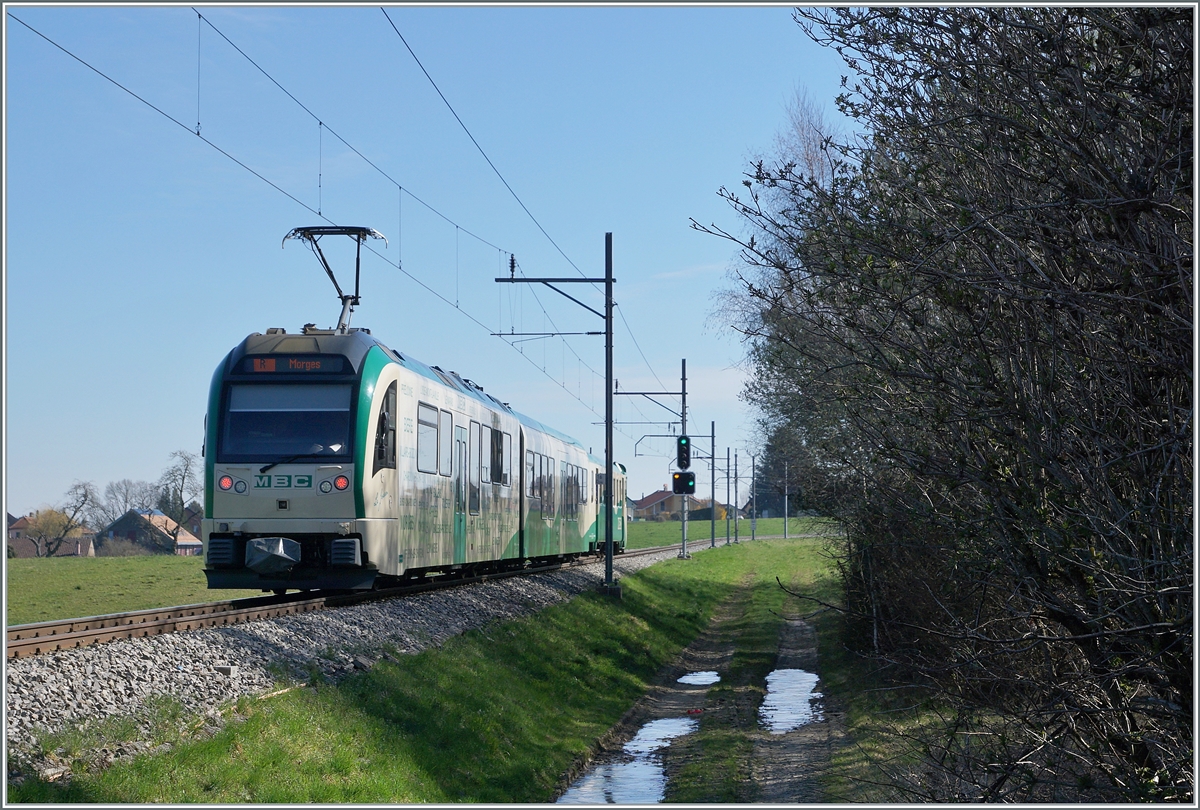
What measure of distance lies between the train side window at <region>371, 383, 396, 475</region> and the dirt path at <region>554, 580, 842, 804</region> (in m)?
4.45

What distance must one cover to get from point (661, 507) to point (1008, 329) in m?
164

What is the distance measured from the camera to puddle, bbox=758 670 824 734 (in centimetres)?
1561

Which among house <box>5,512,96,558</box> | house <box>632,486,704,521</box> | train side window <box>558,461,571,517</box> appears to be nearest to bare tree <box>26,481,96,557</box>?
house <box>5,512,96,558</box>

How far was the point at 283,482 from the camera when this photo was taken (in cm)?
1484

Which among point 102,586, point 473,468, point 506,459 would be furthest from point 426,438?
point 102,586

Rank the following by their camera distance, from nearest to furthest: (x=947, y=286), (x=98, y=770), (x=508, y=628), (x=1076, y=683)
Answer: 1. (x=947, y=286)
2. (x=1076, y=683)
3. (x=98, y=770)
4. (x=508, y=628)

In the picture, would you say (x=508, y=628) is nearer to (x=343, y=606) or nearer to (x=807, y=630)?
(x=343, y=606)

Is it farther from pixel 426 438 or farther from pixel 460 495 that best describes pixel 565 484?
pixel 426 438

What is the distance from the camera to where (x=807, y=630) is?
86.2ft

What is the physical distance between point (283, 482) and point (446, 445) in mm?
3958

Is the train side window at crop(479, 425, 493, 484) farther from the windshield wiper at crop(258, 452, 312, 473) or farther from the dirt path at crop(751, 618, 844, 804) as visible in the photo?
the dirt path at crop(751, 618, 844, 804)

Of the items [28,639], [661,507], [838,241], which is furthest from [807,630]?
[661,507]

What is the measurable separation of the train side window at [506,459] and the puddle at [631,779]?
8.60 m

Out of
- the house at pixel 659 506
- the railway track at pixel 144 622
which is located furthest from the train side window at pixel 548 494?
the house at pixel 659 506
